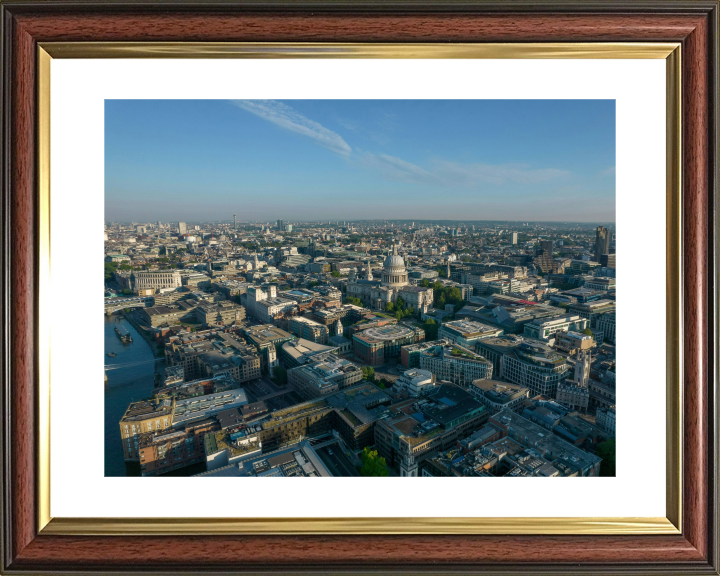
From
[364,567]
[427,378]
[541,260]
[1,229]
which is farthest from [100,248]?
[541,260]

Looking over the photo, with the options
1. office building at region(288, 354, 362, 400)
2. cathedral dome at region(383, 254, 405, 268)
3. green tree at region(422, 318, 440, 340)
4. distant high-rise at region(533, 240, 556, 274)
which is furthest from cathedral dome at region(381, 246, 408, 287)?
distant high-rise at region(533, 240, 556, 274)

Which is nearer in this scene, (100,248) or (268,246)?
→ (100,248)

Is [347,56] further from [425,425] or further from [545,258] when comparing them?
[545,258]

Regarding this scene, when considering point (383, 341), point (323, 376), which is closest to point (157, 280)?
point (323, 376)

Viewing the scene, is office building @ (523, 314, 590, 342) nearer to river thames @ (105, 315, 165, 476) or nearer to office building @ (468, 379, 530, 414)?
office building @ (468, 379, 530, 414)

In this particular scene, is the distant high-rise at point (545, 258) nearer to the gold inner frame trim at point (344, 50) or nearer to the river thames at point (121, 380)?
the gold inner frame trim at point (344, 50)

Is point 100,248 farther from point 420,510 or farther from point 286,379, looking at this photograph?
point 286,379

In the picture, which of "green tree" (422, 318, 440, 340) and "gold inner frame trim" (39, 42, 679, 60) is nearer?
"gold inner frame trim" (39, 42, 679, 60)
